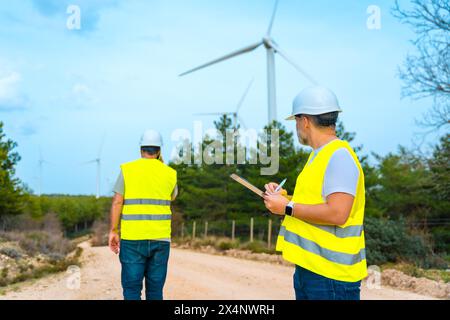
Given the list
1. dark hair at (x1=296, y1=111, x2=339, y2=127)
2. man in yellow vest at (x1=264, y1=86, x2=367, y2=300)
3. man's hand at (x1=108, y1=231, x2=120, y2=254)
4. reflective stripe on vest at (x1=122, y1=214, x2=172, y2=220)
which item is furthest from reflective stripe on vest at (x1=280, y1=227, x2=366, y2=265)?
man's hand at (x1=108, y1=231, x2=120, y2=254)

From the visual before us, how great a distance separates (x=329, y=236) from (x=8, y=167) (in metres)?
40.6

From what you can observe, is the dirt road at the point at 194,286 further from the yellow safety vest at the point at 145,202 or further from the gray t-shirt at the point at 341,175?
the gray t-shirt at the point at 341,175

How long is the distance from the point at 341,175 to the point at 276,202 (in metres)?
0.40

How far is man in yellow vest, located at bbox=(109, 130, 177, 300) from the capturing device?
5199mm

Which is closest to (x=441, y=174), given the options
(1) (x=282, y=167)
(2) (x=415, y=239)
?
(2) (x=415, y=239)

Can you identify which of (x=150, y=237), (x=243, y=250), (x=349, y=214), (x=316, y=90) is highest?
(x=316, y=90)

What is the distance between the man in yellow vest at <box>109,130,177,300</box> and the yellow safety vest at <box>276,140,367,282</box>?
239 cm

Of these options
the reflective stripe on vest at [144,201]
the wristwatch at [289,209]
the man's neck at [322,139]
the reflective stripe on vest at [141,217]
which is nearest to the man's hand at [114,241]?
the reflective stripe on vest at [141,217]

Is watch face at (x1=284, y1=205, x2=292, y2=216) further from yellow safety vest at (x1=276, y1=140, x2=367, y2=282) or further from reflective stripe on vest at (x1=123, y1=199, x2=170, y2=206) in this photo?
reflective stripe on vest at (x1=123, y1=199, x2=170, y2=206)

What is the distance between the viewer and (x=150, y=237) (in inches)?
205

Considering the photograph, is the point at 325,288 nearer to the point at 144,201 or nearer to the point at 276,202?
the point at 276,202

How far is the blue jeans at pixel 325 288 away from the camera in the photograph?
117 inches

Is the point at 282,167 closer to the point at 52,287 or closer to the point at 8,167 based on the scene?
the point at 52,287

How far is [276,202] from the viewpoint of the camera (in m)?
3.08
